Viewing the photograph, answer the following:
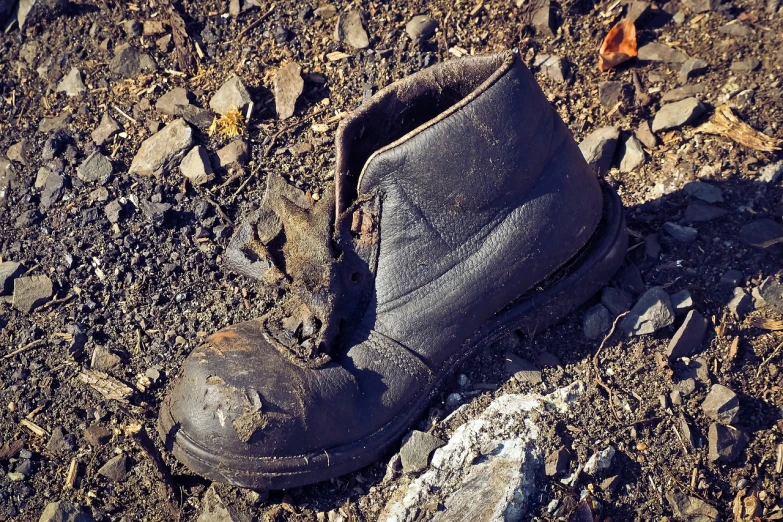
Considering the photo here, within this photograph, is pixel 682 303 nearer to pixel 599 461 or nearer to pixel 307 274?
pixel 599 461

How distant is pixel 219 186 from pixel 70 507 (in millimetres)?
1471

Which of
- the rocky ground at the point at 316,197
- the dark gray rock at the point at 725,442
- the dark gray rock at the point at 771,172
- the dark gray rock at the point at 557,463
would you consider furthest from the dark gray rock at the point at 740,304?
the dark gray rock at the point at 557,463

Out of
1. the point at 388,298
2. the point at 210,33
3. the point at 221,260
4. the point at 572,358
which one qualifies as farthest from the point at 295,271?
the point at 210,33

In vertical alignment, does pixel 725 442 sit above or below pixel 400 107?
below

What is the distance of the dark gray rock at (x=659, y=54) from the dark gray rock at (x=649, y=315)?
4.50 ft

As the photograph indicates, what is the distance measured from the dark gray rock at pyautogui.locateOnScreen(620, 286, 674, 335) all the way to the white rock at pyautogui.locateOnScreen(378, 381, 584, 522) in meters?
0.35

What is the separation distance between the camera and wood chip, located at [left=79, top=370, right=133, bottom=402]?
2.64m

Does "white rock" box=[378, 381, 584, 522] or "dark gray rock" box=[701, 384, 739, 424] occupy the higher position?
"white rock" box=[378, 381, 584, 522]

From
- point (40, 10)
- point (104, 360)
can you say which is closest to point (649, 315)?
point (104, 360)

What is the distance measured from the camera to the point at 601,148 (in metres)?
3.04

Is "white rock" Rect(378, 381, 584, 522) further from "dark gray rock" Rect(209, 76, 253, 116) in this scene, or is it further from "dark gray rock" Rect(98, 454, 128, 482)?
"dark gray rock" Rect(209, 76, 253, 116)

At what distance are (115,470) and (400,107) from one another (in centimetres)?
172

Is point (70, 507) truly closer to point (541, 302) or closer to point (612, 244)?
point (541, 302)

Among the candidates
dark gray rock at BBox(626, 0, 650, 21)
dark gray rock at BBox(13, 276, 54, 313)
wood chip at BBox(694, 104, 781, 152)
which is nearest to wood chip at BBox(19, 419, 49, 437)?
dark gray rock at BBox(13, 276, 54, 313)
